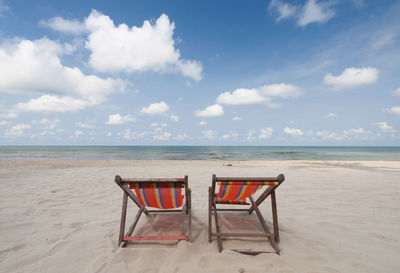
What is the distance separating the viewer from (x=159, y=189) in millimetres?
2799

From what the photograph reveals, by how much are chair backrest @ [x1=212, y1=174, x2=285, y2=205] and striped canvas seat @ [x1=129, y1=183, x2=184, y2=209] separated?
59cm

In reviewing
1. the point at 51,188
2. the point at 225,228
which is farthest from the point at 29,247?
the point at 51,188

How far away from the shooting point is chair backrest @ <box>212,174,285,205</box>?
98.6 inches

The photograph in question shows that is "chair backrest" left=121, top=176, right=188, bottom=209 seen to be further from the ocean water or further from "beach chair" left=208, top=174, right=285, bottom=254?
the ocean water

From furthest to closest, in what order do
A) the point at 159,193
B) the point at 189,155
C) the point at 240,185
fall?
the point at 189,155
the point at 159,193
the point at 240,185

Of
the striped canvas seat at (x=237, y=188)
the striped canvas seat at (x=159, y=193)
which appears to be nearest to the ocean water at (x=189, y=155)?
the striped canvas seat at (x=237, y=188)

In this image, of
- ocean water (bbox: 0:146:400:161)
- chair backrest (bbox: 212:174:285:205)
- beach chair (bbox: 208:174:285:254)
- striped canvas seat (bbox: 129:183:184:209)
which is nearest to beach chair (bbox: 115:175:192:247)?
striped canvas seat (bbox: 129:183:184:209)

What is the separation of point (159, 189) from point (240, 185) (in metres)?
1.16

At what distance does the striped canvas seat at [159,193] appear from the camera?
261cm

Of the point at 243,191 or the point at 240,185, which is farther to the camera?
the point at 243,191

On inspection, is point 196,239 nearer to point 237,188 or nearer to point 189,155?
point 237,188

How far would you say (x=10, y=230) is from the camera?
3.14 m

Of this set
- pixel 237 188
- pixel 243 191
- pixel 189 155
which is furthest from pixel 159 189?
pixel 189 155

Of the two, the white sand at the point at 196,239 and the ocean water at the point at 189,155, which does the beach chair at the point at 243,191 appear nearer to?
the white sand at the point at 196,239
